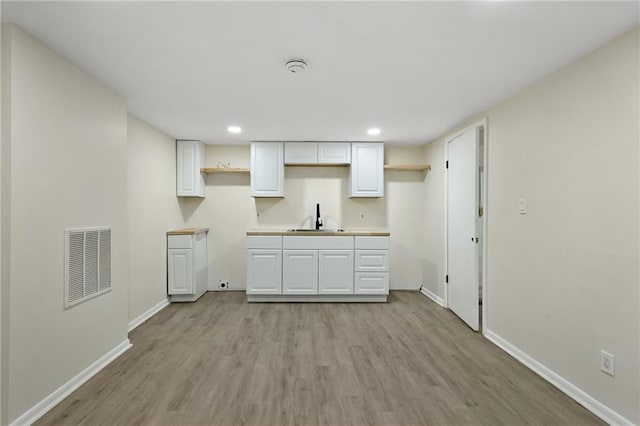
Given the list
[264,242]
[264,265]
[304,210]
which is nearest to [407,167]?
[304,210]

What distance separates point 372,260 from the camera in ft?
13.4

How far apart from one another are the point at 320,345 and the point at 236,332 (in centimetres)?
93

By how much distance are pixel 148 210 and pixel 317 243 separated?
2.13 m

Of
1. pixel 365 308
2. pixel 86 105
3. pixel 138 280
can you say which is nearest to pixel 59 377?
pixel 138 280

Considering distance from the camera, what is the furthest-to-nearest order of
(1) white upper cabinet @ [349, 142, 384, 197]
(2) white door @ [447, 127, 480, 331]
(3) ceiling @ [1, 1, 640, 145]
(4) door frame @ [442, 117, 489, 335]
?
(1) white upper cabinet @ [349, 142, 384, 197] → (2) white door @ [447, 127, 480, 331] → (4) door frame @ [442, 117, 489, 335] → (3) ceiling @ [1, 1, 640, 145]

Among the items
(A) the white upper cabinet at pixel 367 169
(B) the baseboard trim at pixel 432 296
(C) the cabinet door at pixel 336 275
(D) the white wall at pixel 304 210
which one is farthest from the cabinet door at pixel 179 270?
(B) the baseboard trim at pixel 432 296

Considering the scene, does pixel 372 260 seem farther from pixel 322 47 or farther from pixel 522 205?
pixel 322 47

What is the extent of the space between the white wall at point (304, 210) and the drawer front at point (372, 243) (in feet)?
2.14

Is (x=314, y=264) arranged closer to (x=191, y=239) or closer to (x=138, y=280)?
(x=191, y=239)

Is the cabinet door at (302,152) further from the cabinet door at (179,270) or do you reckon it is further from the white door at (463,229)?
the cabinet door at (179,270)

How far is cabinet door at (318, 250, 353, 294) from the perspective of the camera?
4074mm

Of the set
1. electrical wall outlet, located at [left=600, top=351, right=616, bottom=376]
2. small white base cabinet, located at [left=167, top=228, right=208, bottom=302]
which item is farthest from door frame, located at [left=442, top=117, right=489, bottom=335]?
small white base cabinet, located at [left=167, top=228, right=208, bottom=302]

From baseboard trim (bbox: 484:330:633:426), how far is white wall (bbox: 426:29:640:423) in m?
0.03

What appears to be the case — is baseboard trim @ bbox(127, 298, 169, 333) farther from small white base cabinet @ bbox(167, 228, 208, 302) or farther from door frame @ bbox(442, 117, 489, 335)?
door frame @ bbox(442, 117, 489, 335)
